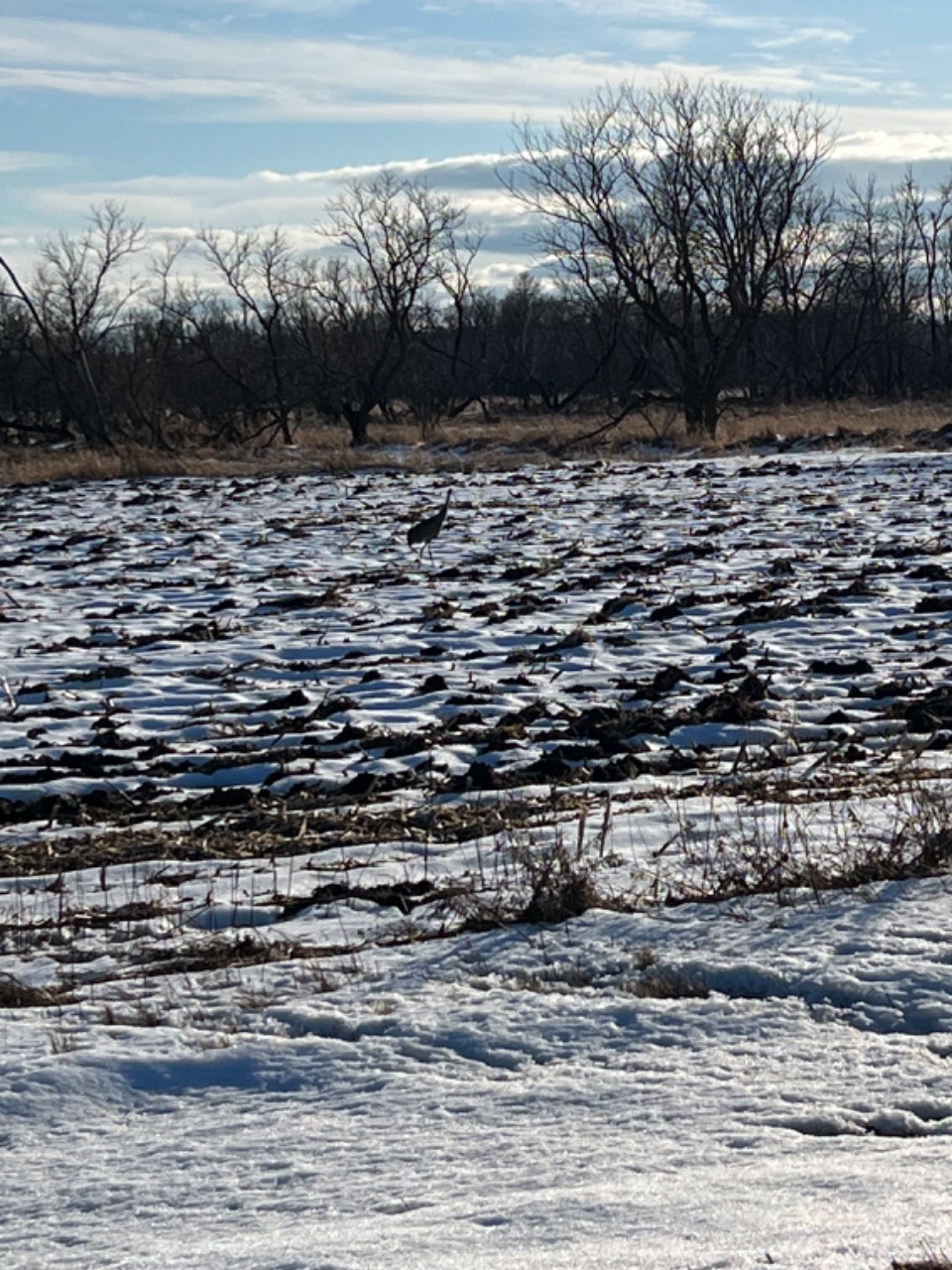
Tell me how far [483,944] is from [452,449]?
31.2m

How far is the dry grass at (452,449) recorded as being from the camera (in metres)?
30.0

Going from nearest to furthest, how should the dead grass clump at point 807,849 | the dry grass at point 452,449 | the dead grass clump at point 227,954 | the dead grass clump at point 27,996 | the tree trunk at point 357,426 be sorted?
the dead grass clump at point 27,996 → the dead grass clump at point 227,954 → the dead grass clump at point 807,849 → the dry grass at point 452,449 → the tree trunk at point 357,426

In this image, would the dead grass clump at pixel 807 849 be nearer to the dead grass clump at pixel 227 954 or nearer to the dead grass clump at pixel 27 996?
the dead grass clump at pixel 227 954

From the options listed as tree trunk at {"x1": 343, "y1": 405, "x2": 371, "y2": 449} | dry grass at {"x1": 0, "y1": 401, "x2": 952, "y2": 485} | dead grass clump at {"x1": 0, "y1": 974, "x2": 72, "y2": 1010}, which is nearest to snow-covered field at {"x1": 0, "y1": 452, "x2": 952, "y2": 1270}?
dead grass clump at {"x1": 0, "y1": 974, "x2": 72, "y2": 1010}

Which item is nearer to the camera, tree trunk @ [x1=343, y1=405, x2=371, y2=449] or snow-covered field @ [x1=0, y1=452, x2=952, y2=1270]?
snow-covered field @ [x1=0, y1=452, x2=952, y2=1270]

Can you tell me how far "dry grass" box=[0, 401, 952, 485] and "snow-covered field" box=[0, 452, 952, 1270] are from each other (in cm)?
1831

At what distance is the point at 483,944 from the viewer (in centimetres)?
485

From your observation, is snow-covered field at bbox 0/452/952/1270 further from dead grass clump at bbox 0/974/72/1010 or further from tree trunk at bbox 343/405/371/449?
tree trunk at bbox 343/405/371/449

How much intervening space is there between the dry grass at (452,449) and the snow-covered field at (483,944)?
18.3 metres

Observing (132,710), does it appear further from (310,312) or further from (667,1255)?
(310,312)

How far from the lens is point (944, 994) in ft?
13.5

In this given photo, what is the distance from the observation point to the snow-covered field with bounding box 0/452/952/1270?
3.06m

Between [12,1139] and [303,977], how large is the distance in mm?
1167

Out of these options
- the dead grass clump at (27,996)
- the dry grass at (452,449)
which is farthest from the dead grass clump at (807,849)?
the dry grass at (452,449)
